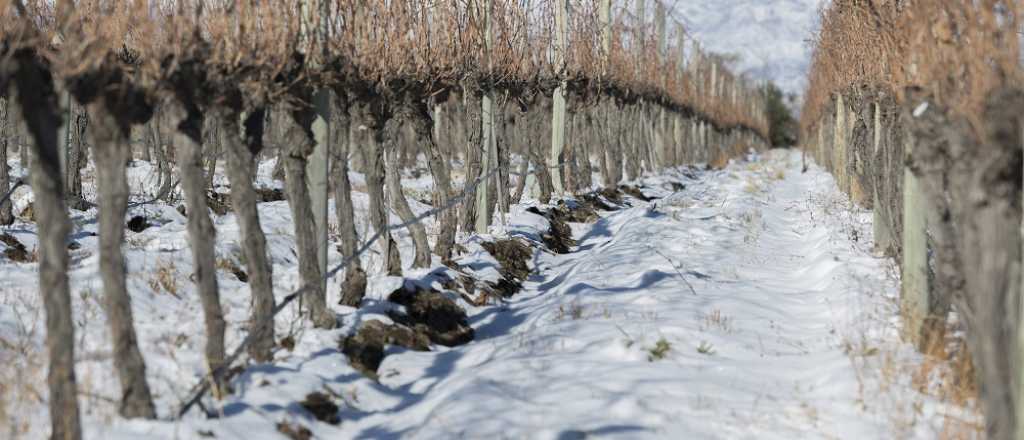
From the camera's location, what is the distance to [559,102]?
63.6 feet

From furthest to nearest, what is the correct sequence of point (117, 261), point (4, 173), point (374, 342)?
point (4, 173), point (374, 342), point (117, 261)

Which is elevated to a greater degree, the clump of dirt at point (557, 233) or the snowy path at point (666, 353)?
the clump of dirt at point (557, 233)

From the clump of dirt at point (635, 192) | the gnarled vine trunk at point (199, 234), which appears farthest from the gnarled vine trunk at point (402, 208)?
the clump of dirt at point (635, 192)

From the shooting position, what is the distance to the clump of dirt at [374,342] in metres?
7.13

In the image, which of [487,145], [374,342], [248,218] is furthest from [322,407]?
[487,145]

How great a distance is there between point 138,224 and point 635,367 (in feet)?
27.4

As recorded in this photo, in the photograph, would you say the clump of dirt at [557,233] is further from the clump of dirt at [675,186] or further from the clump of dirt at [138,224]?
the clump of dirt at [675,186]

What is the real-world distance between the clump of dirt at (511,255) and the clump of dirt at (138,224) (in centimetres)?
455

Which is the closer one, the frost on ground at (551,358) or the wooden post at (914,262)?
the frost on ground at (551,358)

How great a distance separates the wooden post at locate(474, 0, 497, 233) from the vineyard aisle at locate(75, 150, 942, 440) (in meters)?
1.89

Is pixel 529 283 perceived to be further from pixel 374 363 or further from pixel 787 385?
pixel 787 385

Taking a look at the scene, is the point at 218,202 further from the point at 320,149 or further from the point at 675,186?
the point at 675,186

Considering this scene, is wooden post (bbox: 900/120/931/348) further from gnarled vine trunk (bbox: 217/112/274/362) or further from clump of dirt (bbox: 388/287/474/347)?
gnarled vine trunk (bbox: 217/112/274/362)

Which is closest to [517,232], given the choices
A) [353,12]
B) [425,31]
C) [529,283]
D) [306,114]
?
[529,283]
